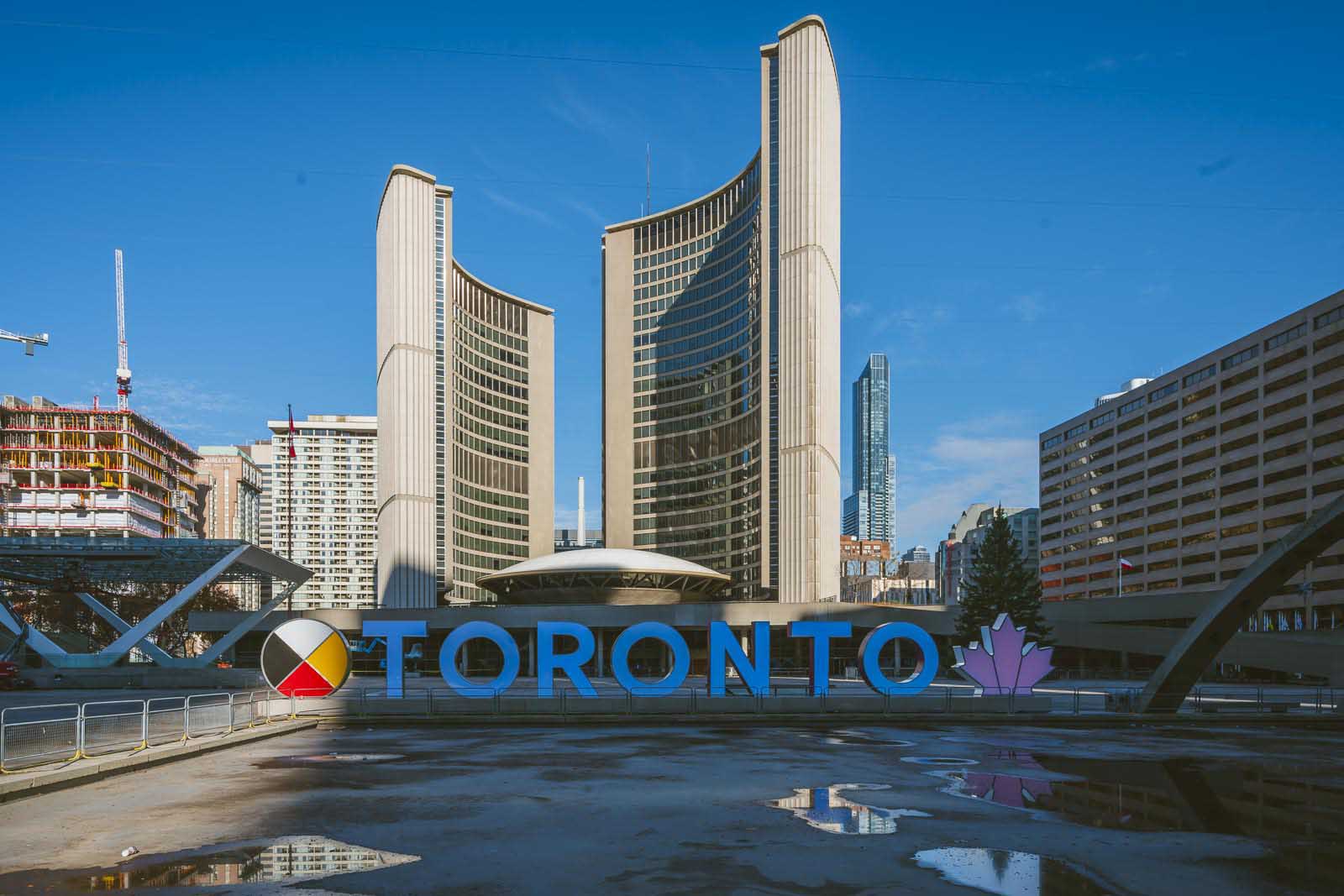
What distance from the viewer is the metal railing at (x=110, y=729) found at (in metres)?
22.1

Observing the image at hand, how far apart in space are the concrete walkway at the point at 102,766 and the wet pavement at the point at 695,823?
21.7 inches

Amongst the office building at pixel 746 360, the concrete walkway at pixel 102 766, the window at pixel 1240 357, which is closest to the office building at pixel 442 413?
the office building at pixel 746 360

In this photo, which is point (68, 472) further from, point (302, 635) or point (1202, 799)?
point (1202, 799)

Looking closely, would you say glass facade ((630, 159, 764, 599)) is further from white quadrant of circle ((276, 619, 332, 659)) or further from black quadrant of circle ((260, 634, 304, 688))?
black quadrant of circle ((260, 634, 304, 688))

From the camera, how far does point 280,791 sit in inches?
813

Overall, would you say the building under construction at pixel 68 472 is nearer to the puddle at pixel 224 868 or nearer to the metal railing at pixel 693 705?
the metal railing at pixel 693 705

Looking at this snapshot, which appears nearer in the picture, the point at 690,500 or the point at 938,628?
the point at 938,628

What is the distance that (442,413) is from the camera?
499 feet

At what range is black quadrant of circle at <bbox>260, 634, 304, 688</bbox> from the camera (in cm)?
3935

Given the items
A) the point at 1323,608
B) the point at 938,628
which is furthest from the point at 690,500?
the point at 1323,608

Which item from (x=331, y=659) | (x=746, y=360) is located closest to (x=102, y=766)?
(x=331, y=659)

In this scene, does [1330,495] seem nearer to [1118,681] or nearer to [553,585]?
[1118,681]

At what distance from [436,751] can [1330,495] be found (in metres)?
112

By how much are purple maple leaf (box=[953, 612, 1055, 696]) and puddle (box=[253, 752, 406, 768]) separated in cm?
2505
